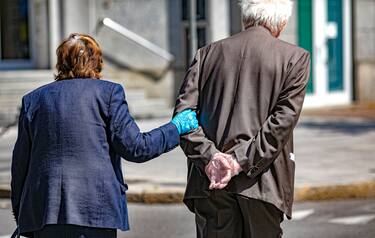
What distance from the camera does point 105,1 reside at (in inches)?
717

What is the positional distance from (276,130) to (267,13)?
0.61m

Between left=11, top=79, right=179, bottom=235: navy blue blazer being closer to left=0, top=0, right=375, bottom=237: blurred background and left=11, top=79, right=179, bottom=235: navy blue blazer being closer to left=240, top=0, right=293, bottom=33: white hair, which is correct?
left=240, top=0, right=293, bottom=33: white hair

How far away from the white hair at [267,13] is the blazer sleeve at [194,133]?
314 millimetres

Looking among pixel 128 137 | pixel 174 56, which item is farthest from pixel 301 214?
pixel 174 56

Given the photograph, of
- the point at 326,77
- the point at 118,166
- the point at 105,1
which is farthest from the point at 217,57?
the point at 326,77

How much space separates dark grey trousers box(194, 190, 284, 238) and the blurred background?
5.75m

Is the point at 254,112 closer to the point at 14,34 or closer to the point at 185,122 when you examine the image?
the point at 185,122

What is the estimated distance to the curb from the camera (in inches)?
352

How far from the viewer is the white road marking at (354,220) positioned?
774 cm

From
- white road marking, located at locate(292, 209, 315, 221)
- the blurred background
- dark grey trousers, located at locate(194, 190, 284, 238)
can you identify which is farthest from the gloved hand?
the blurred background

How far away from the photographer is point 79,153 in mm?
4113

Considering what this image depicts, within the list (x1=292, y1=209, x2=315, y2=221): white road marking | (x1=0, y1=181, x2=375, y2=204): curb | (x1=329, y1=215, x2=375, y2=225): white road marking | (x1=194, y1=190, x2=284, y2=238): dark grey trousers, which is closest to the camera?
(x1=194, y1=190, x2=284, y2=238): dark grey trousers

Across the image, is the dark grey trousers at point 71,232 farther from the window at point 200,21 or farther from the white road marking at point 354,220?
the window at point 200,21

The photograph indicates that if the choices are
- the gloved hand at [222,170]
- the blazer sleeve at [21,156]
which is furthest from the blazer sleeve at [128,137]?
the blazer sleeve at [21,156]
